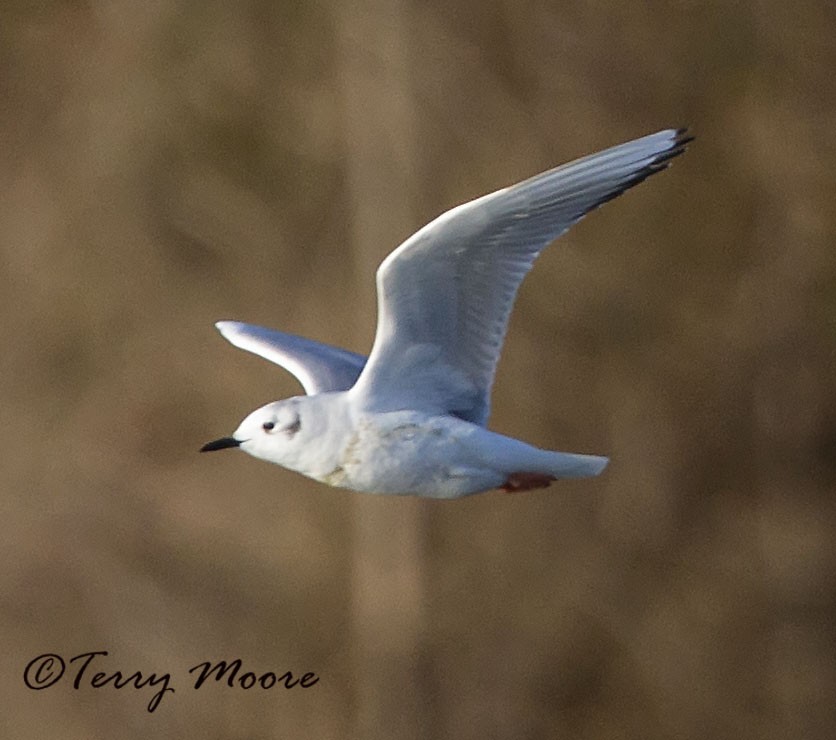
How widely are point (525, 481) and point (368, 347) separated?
5.34ft

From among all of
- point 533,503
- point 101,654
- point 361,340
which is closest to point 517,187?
point 361,340

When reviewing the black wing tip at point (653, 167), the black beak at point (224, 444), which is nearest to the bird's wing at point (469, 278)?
the black wing tip at point (653, 167)

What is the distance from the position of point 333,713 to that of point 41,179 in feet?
4.79

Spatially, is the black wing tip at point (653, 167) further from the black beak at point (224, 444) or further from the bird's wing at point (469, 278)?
the black beak at point (224, 444)

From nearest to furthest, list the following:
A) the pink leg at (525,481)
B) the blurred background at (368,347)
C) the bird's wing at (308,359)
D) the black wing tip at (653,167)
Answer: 1. the black wing tip at (653,167)
2. the pink leg at (525,481)
3. the bird's wing at (308,359)
4. the blurred background at (368,347)

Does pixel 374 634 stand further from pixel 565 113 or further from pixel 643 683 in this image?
pixel 565 113

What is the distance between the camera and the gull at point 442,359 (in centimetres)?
152

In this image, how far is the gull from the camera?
1.52 metres

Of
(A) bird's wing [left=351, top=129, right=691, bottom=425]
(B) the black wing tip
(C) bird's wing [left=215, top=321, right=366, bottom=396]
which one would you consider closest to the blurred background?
(C) bird's wing [left=215, top=321, right=366, bottom=396]

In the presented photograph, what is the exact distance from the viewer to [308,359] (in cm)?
186

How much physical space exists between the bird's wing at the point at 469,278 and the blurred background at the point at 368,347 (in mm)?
1606

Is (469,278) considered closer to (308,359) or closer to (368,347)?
(308,359)

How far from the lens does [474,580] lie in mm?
3406

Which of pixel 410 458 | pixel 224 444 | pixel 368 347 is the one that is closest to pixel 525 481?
pixel 410 458
